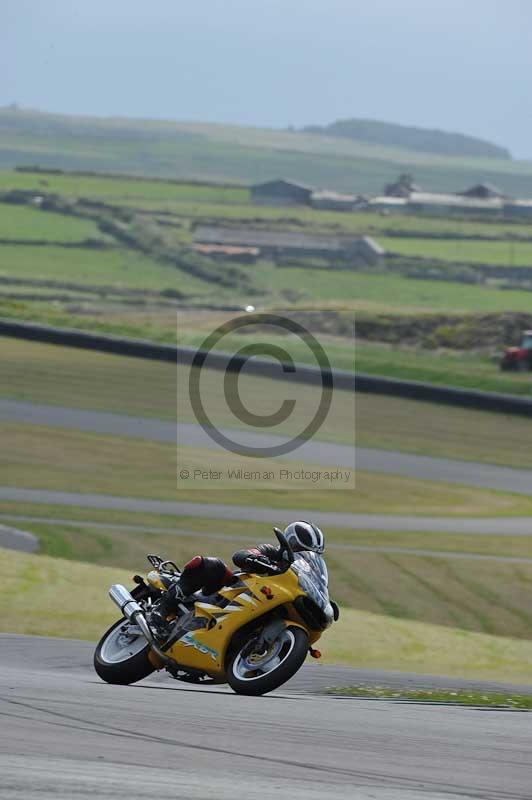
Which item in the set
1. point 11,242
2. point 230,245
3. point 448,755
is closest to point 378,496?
point 448,755

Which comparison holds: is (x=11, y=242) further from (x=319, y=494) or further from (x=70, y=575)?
(x=70, y=575)

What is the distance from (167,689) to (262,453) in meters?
24.3

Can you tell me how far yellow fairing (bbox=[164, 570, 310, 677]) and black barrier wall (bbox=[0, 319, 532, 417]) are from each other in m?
31.7

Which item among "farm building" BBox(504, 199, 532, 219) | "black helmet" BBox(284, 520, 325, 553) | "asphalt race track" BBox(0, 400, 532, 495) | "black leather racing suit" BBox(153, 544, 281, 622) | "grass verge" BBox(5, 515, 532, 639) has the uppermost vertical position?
"farm building" BBox(504, 199, 532, 219)

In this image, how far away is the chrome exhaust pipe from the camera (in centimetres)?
1033

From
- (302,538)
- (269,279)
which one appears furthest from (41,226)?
(302,538)

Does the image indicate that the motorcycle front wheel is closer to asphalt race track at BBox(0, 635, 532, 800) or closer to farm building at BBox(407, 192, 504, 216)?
asphalt race track at BBox(0, 635, 532, 800)

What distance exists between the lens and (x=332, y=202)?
164m

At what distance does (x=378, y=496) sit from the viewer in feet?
102

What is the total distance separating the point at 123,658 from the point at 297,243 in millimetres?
→ 101757

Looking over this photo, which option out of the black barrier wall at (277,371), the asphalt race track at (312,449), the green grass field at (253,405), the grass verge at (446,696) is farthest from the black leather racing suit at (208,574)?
the black barrier wall at (277,371)

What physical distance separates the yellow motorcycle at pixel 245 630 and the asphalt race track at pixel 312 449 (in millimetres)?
Answer: 23684

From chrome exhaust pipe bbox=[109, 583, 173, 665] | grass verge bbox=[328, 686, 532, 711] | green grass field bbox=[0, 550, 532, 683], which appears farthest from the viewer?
green grass field bbox=[0, 550, 532, 683]

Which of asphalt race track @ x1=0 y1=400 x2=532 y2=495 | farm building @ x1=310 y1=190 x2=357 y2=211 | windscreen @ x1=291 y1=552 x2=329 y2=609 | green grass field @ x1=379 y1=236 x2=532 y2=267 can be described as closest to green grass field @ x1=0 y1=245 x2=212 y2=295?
green grass field @ x1=379 y1=236 x2=532 y2=267
